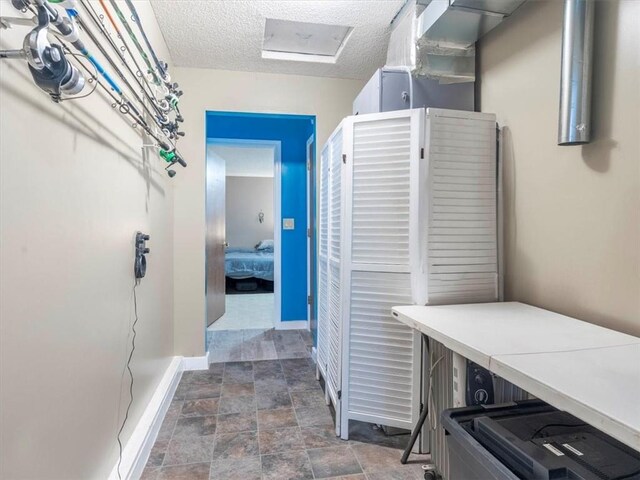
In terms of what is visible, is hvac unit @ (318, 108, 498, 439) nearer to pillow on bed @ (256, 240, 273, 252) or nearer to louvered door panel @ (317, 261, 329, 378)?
louvered door panel @ (317, 261, 329, 378)

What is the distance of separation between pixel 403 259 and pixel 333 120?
1.82m

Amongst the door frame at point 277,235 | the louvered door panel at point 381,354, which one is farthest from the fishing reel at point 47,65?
the door frame at point 277,235

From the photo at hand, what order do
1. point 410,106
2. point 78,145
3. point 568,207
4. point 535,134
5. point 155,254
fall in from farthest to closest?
point 155,254, point 410,106, point 535,134, point 568,207, point 78,145

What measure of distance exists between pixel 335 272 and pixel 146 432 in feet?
4.33

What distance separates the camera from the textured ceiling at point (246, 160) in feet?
19.7

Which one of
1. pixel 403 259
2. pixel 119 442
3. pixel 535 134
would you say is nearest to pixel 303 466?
pixel 119 442

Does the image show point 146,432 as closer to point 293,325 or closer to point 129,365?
point 129,365

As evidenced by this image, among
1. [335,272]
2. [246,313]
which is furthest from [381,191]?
[246,313]

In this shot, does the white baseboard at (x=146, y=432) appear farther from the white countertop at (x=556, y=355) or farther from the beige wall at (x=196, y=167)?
the white countertop at (x=556, y=355)

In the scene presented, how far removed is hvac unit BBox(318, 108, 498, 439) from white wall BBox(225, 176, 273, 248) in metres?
6.61

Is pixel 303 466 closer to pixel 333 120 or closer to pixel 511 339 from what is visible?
pixel 511 339

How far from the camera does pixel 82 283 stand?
1.21 meters

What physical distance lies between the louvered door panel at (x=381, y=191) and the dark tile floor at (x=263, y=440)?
3.38ft

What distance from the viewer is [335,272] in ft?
7.22
